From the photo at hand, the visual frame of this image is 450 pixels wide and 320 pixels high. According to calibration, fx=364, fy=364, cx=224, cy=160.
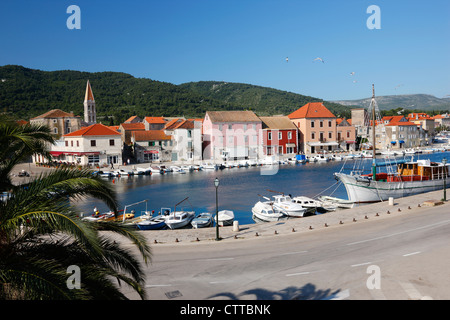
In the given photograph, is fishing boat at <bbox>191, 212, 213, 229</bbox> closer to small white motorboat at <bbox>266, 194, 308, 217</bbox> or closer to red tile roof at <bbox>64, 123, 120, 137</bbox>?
small white motorboat at <bbox>266, 194, 308, 217</bbox>

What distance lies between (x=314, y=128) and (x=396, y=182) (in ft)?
169

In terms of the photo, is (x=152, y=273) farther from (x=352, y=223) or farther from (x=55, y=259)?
(x=352, y=223)

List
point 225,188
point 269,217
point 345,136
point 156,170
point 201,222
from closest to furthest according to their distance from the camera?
point 201,222
point 269,217
point 225,188
point 156,170
point 345,136

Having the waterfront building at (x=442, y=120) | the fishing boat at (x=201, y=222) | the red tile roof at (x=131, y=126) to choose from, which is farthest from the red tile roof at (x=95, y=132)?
the waterfront building at (x=442, y=120)

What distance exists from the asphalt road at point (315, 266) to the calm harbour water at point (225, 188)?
11.1m

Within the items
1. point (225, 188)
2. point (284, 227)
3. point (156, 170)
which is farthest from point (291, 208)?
point (156, 170)

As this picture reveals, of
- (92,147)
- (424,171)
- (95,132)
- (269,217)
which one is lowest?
(269,217)

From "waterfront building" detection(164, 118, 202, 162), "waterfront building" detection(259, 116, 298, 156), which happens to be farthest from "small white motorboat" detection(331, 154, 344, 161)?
"waterfront building" detection(164, 118, 202, 162)

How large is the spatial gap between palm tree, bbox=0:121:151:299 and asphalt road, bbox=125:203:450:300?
5.67m

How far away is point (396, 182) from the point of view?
33.5 m

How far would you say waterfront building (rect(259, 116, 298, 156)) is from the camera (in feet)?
258

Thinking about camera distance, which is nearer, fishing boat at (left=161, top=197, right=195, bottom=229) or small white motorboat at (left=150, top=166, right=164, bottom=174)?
fishing boat at (left=161, top=197, right=195, bottom=229)

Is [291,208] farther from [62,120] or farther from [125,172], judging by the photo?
[62,120]

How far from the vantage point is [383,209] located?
87.0 ft
